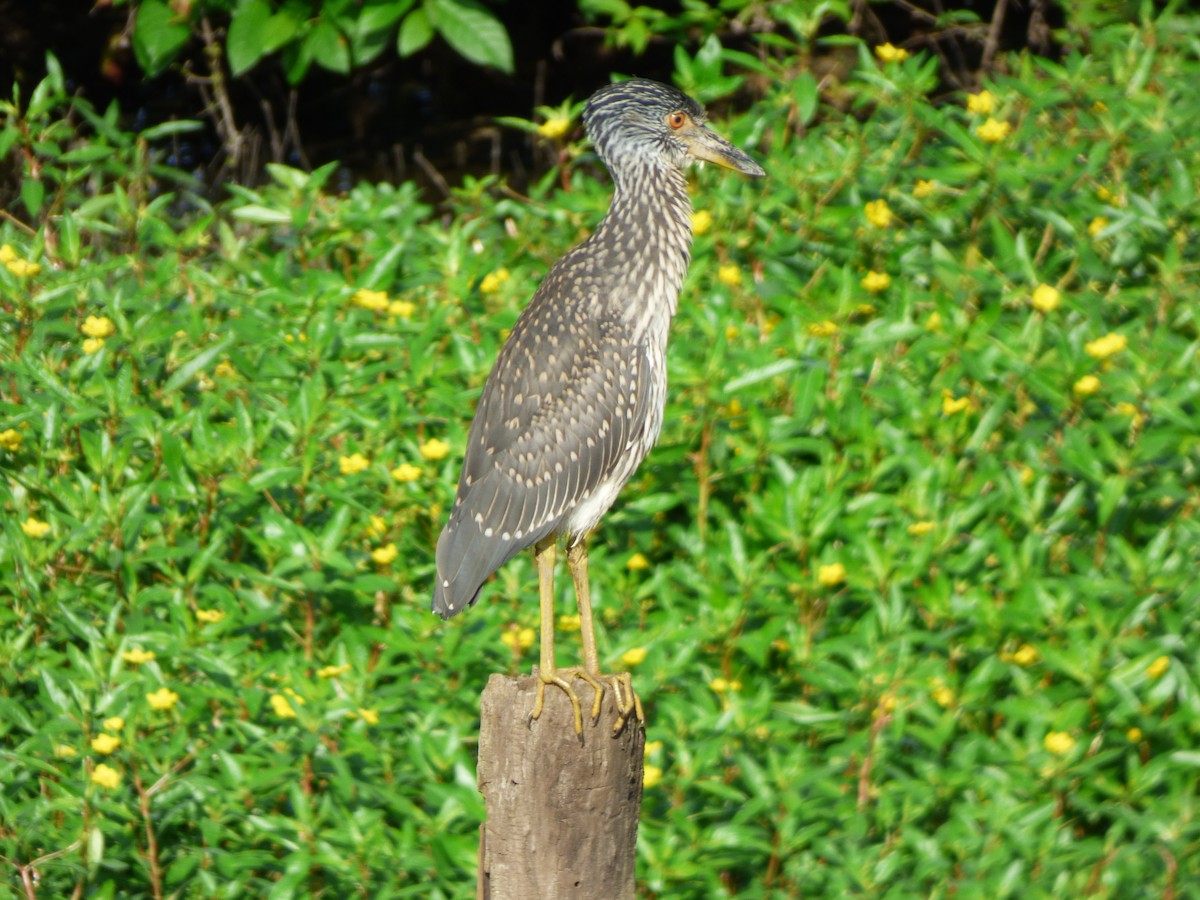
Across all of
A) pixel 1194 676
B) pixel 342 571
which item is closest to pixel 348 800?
pixel 342 571

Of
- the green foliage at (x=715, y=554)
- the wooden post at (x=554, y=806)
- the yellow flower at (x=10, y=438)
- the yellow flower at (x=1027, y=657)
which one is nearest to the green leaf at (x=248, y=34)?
the green foliage at (x=715, y=554)

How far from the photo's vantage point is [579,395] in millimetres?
3850

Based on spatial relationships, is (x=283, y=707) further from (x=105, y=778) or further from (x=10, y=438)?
(x=10, y=438)

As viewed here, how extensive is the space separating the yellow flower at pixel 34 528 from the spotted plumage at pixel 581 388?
1349mm

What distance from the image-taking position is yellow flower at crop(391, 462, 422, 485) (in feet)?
14.4

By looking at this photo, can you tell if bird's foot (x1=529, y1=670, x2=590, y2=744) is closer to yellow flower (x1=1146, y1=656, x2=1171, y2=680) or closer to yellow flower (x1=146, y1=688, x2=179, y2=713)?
yellow flower (x1=146, y1=688, x2=179, y2=713)

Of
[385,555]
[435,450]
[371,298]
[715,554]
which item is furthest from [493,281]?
[715,554]

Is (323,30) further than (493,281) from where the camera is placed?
Yes

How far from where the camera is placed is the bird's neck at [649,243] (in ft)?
12.7

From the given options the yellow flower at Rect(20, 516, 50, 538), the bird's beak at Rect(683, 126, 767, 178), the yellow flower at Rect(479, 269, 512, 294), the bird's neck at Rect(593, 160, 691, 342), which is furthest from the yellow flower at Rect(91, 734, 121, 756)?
the yellow flower at Rect(479, 269, 512, 294)

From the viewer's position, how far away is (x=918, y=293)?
549 cm

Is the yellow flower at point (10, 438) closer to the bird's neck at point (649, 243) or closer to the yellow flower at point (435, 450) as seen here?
the yellow flower at point (435, 450)

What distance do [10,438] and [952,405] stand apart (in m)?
2.98

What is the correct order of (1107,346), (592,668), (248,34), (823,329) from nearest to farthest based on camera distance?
1. (592,668)
2. (1107,346)
3. (823,329)
4. (248,34)
